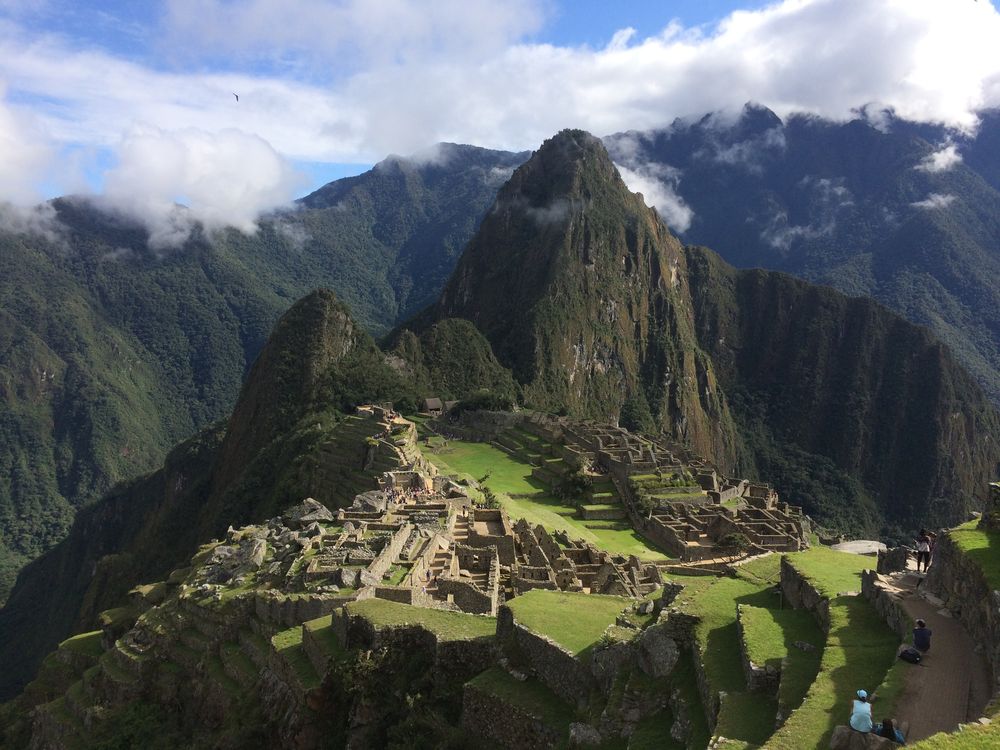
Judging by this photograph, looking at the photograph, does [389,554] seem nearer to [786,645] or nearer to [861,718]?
[786,645]

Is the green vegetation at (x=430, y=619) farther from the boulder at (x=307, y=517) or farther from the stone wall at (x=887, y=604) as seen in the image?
the boulder at (x=307, y=517)

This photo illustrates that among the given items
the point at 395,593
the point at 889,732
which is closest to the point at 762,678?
the point at 889,732

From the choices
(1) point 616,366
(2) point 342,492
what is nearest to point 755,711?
(2) point 342,492

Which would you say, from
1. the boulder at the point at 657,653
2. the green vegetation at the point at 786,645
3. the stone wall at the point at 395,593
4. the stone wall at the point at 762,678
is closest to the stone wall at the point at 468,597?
the stone wall at the point at 395,593

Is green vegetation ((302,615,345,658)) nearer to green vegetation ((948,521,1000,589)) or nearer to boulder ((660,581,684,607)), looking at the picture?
boulder ((660,581,684,607))

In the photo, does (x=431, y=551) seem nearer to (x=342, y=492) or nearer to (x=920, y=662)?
(x=920, y=662)

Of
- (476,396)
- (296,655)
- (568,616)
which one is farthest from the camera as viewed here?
(476,396)

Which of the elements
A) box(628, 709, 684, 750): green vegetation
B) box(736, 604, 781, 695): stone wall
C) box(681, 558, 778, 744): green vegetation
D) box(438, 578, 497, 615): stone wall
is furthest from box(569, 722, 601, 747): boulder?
box(438, 578, 497, 615): stone wall
